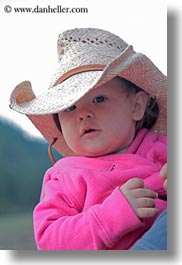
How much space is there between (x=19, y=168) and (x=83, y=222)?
0.20 metres

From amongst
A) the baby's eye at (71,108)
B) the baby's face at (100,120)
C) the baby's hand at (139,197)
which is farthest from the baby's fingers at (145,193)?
the baby's eye at (71,108)

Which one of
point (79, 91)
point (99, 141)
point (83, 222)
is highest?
point (79, 91)

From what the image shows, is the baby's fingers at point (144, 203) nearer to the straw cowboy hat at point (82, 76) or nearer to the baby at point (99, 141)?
the baby at point (99, 141)

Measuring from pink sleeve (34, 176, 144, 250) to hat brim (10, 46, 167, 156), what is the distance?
12 centimetres

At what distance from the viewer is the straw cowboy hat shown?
117 centimetres

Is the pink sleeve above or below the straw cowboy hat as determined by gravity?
below

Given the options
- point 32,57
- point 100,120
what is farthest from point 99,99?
point 32,57

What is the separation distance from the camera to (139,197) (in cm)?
115

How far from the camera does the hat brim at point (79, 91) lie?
45.9 inches

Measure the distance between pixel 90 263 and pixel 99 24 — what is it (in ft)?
1.66

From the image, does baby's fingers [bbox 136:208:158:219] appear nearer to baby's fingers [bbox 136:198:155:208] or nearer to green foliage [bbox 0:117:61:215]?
baby's fingers [bbox 136:198:155:208]

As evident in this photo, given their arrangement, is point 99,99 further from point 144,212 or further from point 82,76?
point 144,212

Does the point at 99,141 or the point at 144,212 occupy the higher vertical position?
the point at 99,141

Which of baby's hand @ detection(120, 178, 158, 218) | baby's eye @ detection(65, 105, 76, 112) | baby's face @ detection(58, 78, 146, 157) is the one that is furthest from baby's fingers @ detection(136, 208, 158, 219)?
baby's eye @ detection(65, 105, 76, 112)
